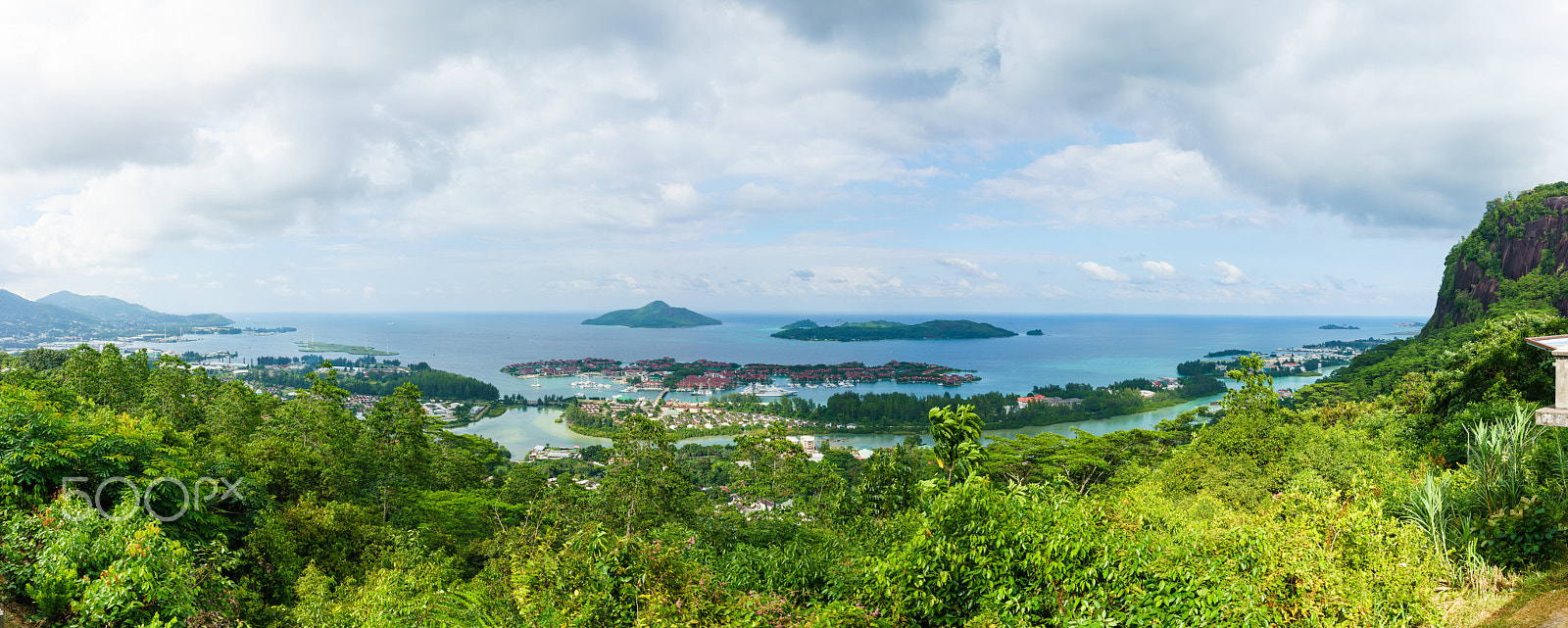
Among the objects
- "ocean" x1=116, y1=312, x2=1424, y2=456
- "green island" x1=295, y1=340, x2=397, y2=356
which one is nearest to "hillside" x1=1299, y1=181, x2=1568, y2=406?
"ocean" x1=116, y1=312, x2=1424, y2=456

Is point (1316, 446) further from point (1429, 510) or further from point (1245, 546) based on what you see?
point (1245, 546)

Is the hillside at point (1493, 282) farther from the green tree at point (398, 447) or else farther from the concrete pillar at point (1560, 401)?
the green tree at point (398, 447)

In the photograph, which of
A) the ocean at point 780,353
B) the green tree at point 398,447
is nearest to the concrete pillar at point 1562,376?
the green tree at point 398,447

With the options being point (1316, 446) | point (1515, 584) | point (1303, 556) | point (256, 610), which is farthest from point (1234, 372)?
point (256, 610)

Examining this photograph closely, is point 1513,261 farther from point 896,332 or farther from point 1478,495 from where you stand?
point 896,332

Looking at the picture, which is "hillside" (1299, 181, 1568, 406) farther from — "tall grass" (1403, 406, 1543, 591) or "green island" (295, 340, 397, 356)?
"green island" (295, 340, 397, 356)
